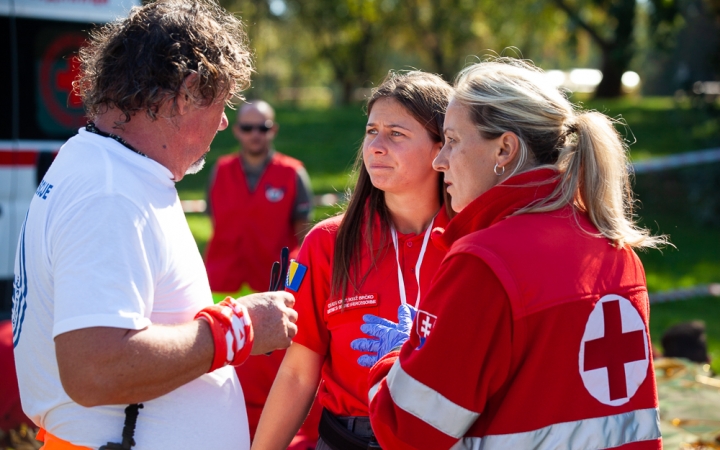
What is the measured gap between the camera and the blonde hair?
196 centimetres

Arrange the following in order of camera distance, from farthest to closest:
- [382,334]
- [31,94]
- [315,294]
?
1. [31,94]
2. [315,294]
3. [382,334]

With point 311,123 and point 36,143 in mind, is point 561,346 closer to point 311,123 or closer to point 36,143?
point 36,143

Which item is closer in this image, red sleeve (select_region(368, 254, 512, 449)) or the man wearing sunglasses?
red sleeve (select_region(368, 254, 512, 449))

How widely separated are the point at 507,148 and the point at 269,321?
2.58 feet

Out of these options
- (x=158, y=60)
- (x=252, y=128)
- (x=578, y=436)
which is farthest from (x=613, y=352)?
(x=252, y=128)

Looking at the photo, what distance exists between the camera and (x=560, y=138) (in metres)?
2.05

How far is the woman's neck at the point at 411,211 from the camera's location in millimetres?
2781

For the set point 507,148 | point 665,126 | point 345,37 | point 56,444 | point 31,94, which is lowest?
point 56,444

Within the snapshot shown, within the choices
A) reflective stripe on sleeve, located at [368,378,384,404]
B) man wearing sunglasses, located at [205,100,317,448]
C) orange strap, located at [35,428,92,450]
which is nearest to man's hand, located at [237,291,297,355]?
reflective stripe on sleeve, located at [368,378,384,404]

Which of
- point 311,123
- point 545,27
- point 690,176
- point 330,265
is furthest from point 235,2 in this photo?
point 330,265

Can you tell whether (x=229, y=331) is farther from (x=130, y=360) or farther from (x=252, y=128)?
(x=252, y=128)

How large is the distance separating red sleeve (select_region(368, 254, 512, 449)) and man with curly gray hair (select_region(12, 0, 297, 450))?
44 cm

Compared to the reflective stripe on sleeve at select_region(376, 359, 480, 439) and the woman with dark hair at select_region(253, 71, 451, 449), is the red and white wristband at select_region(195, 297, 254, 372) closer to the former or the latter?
the reflective stripe on sleeve at select_region(376, 359, 480, 439)

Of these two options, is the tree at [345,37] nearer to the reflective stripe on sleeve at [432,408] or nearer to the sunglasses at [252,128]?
the sunglasses at [252,128]
